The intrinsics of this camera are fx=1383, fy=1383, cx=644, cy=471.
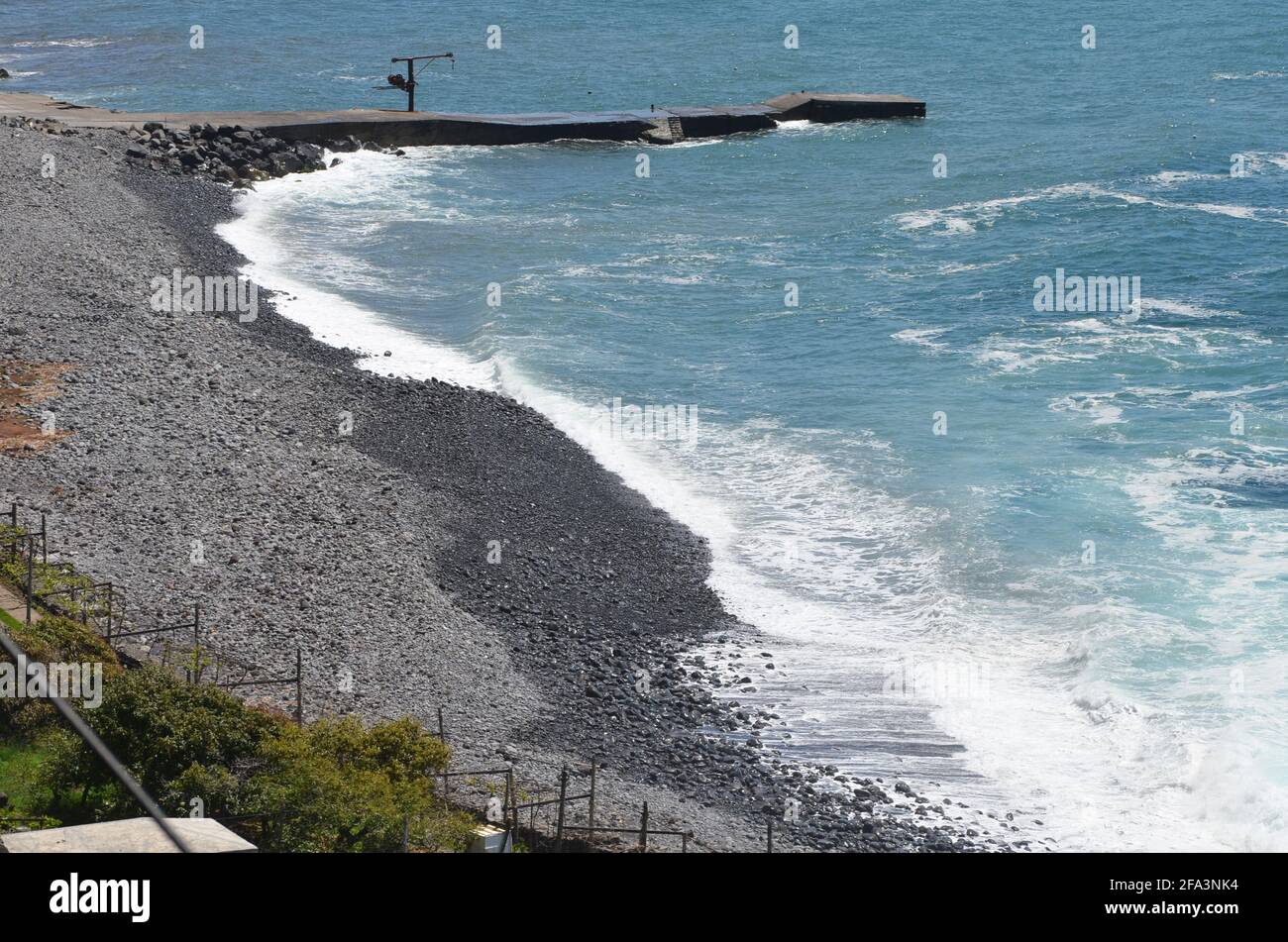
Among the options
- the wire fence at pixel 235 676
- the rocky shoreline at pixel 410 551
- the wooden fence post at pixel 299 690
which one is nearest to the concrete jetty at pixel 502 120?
the rocky shoreline at pixel 410 551

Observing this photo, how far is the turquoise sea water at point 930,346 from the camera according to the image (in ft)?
71.5

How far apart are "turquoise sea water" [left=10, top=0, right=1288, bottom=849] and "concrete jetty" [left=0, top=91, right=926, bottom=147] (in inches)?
56.4

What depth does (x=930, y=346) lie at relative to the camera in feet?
126

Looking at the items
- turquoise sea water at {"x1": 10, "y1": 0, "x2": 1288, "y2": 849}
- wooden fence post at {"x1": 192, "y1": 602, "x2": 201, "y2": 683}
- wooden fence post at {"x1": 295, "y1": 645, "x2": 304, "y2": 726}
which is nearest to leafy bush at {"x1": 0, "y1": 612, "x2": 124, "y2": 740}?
wooden fence post at {"x1": 192, "y1": 602, "x2": 201, "y2": 683}

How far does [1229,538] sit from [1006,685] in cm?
740

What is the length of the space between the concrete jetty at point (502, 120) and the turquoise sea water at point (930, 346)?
143cm

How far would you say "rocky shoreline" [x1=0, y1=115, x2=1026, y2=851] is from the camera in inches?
756

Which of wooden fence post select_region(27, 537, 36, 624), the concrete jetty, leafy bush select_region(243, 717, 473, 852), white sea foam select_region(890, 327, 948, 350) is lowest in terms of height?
leafy bush select_region(243, 717, 473, 852)

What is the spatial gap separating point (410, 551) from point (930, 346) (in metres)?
19.2

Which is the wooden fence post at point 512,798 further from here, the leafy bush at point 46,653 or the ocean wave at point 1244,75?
the ocean wave at point 1244,75

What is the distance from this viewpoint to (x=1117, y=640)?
76.7 feet

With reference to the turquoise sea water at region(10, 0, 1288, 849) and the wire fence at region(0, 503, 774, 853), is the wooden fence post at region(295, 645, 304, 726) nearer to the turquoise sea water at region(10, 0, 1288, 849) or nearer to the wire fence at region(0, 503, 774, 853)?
the wire fence at region(0, 503, 774, 853)

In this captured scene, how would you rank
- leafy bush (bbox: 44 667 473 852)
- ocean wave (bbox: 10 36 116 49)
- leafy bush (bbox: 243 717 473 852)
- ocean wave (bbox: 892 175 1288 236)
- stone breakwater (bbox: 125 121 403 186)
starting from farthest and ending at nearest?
ocean wave (bbox: 10 36 116 49) → stone breakwater (bbox: 125 121 403 186) → ocean wave (bbox: 892 175 1288 236) → leafy bush (bbox: 44 667 473 852) → leafy bush (bbox: 243 717 473 852)
